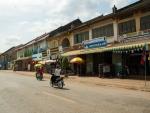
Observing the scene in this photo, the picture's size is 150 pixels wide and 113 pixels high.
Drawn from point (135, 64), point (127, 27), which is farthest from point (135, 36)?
point (135, 64)

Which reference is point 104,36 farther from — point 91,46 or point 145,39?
point 145,39

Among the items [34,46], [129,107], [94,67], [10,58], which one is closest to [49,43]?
[34,46]

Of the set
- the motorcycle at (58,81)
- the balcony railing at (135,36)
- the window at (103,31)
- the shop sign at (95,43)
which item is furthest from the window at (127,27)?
the motorcycle at (58,81)

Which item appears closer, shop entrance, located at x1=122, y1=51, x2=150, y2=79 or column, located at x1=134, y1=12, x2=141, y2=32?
shop entrance, located at x1=122, y1=51, x2=150, y2=79

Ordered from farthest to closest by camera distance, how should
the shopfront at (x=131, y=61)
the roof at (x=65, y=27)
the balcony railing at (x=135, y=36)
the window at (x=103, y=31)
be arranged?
the roof at (x=65, y=27) → the window at (x=103, y=31) → the shopfront at (x=131, y=61) → the balcony railing at (x=135, y=36)

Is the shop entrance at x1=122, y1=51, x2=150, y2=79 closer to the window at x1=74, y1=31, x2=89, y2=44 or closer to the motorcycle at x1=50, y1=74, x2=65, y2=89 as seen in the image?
the motorcycle at x1=50, y1=74, x2=65, y2=89

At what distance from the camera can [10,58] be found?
369 feet

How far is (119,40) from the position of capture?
32625 millimetres

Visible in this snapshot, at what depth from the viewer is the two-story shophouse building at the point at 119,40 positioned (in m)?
28.7

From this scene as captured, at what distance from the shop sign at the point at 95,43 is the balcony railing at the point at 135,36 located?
10.4 feet

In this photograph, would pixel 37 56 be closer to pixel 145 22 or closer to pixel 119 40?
pixel 119 40

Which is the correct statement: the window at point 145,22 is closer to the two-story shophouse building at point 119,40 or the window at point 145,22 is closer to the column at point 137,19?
the two-story shophouse building at point 119,40

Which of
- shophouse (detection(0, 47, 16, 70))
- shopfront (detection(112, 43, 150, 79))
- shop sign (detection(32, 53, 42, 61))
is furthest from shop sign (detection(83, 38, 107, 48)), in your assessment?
shophouse (detection(0, 47, 16, 70))

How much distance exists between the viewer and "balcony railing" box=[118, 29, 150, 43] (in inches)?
1117
